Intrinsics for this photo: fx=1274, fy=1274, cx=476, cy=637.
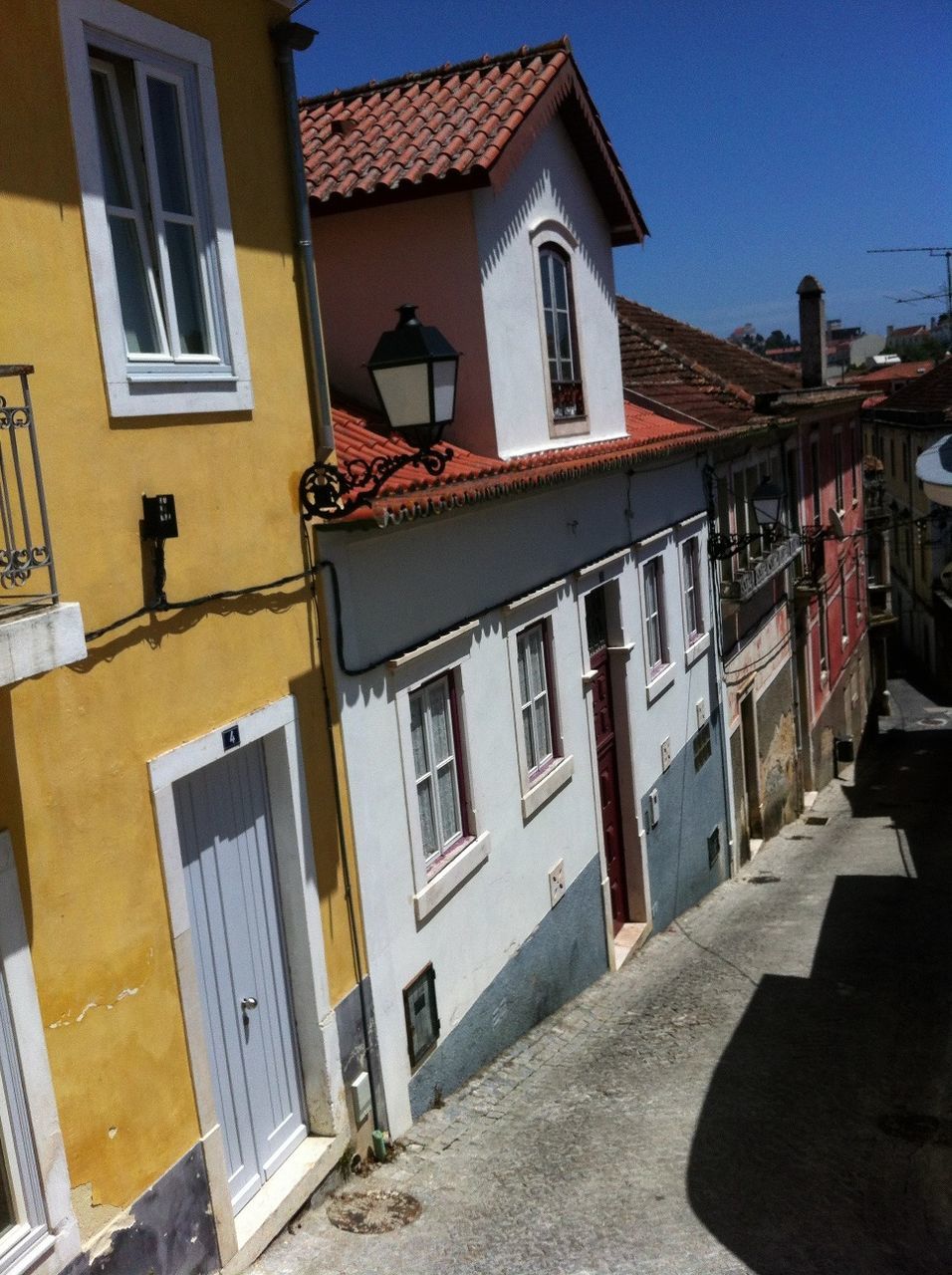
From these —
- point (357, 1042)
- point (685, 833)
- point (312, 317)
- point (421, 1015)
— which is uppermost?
point (312, 317)

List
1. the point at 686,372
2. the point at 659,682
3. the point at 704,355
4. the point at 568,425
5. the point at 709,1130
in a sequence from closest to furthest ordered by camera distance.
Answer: the point at 709,1130 → the point at 568,425 → the point at 659,682 → the point at 686,372 → the point at 704,355

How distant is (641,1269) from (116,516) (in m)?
4.20

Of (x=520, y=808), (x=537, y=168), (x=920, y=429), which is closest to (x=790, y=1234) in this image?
(x=520, y=808)

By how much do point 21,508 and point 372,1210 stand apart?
13.4 ft

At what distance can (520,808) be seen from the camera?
9.19 m

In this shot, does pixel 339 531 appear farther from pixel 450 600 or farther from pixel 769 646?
pixel 769 646

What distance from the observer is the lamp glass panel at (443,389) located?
618 centimetres

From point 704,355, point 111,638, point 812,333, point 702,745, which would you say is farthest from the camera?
point 812,333

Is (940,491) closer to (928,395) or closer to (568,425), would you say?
(568,425)

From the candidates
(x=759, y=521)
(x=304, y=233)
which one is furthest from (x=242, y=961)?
(x=759, y=521)

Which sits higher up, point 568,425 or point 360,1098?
point 568,425

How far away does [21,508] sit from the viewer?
4.17m

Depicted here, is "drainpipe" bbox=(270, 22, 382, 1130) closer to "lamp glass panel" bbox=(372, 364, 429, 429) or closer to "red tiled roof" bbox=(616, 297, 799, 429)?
"lamp glass panel" bbox=(372, 364, 429, 429)

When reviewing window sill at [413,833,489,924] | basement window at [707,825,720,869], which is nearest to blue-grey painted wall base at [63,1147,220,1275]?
window sill at [413,833,489,924]
